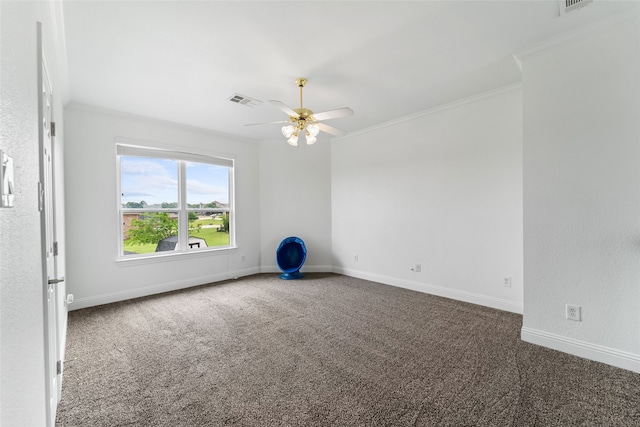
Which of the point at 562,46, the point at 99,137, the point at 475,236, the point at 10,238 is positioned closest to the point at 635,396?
the point at 475,236

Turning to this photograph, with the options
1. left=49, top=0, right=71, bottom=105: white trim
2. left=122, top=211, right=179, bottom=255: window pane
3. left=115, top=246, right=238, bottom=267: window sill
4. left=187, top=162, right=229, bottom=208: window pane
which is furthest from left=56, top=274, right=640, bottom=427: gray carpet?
left=49, top=0, right=71, bottom=105: white trim

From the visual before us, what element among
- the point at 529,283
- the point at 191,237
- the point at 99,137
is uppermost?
the point at 99,137

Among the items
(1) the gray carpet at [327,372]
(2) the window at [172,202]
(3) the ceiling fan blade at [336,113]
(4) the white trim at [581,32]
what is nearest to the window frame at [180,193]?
(2) the window at [172,202]

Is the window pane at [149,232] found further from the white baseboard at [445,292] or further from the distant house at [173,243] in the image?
the white baseboard at [445,292]

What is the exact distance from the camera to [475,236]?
12.2ft

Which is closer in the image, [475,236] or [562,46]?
[562,46]

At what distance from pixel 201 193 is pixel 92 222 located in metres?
1.60

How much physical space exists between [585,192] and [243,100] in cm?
366

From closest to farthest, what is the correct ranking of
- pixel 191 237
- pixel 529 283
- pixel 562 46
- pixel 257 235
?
pixel 562 46 < pixel 529 283 < pixel 191 237 < pixel 257 235

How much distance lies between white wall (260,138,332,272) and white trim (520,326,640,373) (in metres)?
3.57

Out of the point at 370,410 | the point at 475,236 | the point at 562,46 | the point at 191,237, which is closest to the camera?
the point at 370,410

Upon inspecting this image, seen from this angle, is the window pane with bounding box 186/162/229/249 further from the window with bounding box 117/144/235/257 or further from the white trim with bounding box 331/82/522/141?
the white trim with bounding box 331/82/522/141

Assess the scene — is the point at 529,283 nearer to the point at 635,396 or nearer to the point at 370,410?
the point at 635,396

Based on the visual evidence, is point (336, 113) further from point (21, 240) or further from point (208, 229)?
point (208, 229)
